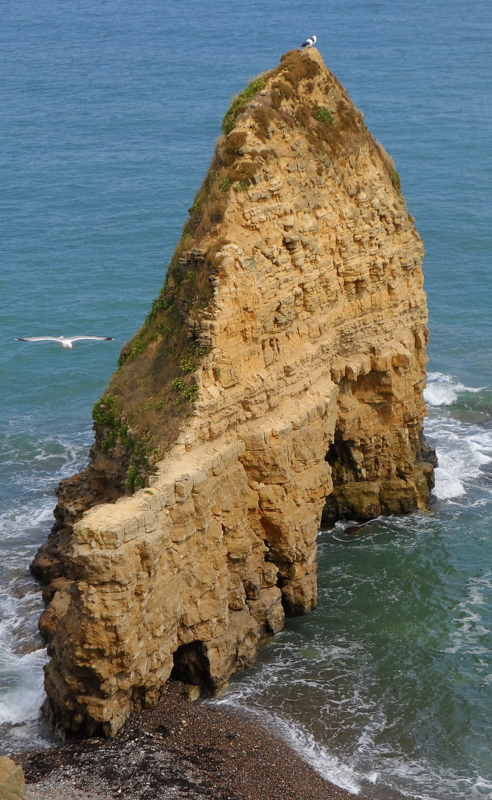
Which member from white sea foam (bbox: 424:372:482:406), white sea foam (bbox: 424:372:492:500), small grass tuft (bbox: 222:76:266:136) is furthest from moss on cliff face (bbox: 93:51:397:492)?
white sea foam (bbox: 424:372:482:406)

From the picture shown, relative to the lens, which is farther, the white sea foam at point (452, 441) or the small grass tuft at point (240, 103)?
the white sea foam at point (452, 441)

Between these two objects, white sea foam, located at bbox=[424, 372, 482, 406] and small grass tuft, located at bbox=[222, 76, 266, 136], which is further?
white sea foam, located at bbox=[424, 372, 482, 406]

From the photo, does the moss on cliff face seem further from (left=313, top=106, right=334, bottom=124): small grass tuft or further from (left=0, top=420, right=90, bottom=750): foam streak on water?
(left=0, top=420, right=90, bottom=750): foam streak on water

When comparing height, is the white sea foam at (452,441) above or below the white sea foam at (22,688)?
above

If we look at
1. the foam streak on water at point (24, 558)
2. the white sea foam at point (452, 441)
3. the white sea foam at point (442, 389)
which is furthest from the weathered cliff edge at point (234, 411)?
the white sea foam at point (442, 389)

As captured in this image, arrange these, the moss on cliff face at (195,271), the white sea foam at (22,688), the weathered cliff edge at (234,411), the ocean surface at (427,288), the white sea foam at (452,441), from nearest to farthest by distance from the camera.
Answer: the weathered cliff edge at (234,411) < the white sea foam at (22,688) < the ocean surface at (427,288) < the moss on cliff face at (195,271) < the white sea foam at (452,441)

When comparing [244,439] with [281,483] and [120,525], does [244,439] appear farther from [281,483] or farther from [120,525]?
[120,525]

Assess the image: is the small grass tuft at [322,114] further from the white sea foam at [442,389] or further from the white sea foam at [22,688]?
the white sea foam at [442,389]
